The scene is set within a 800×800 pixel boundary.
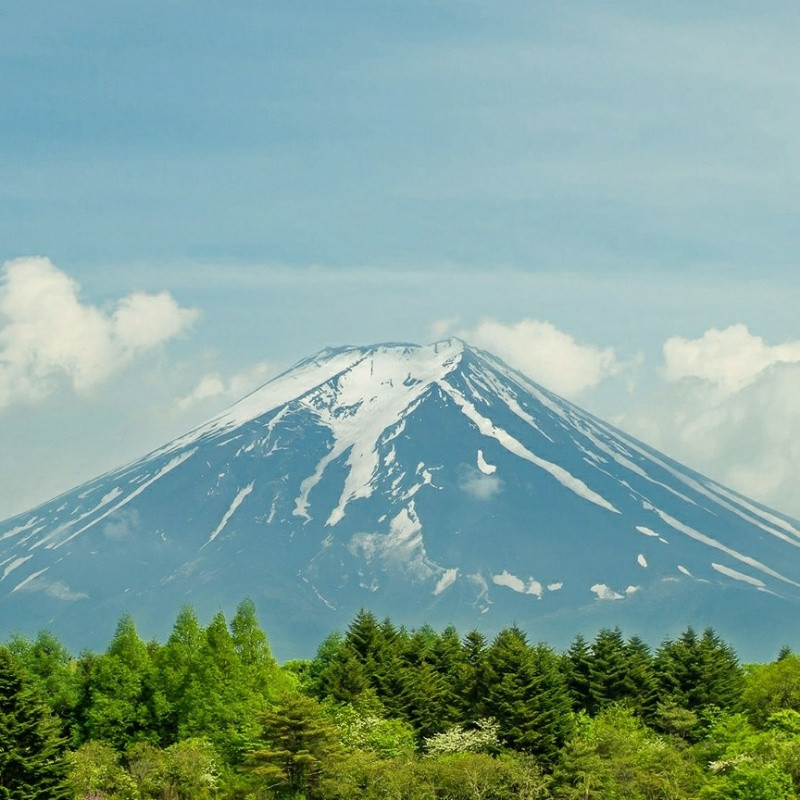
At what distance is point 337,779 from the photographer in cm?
5353

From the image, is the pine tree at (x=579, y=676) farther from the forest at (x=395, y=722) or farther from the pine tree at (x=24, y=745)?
the pine tree at (x=24, y=745)

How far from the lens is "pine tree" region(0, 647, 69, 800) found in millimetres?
50469

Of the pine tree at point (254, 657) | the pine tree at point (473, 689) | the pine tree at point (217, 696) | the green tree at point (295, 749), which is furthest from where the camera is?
the pine tree at point (254, 657)

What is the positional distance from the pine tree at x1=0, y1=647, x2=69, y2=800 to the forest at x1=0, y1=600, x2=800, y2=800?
0.07m

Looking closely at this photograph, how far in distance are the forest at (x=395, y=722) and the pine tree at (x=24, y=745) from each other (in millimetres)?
69

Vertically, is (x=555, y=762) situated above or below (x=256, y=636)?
below

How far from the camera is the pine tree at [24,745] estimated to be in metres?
50.5

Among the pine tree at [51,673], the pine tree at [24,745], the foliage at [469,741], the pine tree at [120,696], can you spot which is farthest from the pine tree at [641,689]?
the pine tree at [24,745]

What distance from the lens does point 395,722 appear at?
63562mm

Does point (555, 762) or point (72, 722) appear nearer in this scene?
point (555, 762)

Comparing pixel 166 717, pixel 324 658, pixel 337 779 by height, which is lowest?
pixel 337 779

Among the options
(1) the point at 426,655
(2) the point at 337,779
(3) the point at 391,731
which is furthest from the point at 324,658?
(2) the point at 337,779

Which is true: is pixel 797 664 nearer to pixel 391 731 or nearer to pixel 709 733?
pixel 709 733

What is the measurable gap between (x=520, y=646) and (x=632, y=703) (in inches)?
396
